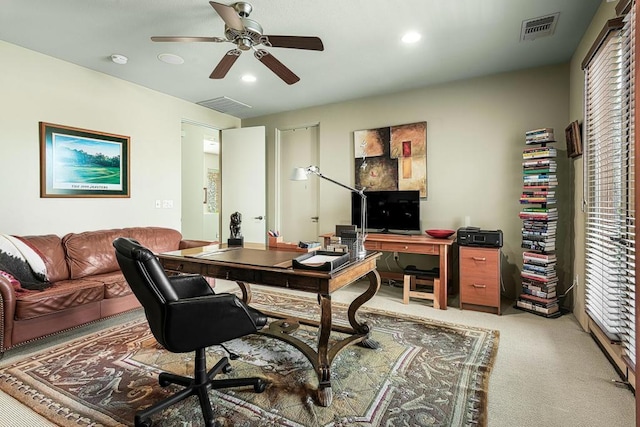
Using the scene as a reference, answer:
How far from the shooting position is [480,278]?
3.26m

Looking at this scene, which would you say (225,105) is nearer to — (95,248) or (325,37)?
(325,37)

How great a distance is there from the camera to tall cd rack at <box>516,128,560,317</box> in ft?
10.2

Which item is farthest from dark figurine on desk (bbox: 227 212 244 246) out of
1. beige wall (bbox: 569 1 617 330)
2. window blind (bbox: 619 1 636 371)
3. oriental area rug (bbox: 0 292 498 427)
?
beige wall (bbox: 569 1 617 330)

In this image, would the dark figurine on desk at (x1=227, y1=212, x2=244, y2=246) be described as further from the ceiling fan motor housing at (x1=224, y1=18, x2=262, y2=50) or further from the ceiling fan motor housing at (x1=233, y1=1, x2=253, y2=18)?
the ceiling fan motor housing at (x1=233, y1=1, x2=253, y2=18)

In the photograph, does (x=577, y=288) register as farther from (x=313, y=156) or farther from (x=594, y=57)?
(x=313, y=156)

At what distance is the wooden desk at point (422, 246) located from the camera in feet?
11.2

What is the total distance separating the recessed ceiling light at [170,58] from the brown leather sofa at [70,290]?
195 cm

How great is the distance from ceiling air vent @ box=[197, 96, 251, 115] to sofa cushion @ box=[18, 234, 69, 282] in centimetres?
263

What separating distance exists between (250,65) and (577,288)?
159 inches

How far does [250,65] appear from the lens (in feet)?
11.3

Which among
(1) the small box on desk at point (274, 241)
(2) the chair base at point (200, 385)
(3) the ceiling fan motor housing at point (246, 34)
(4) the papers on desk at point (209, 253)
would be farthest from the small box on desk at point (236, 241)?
(3) the ceiling fan motor housing at point (246, 34)

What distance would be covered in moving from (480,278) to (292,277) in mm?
2349

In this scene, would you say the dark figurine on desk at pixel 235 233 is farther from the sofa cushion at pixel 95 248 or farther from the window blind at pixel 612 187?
the window blind at pixel 612 187

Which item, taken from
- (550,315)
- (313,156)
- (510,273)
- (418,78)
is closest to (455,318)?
(550,315)
